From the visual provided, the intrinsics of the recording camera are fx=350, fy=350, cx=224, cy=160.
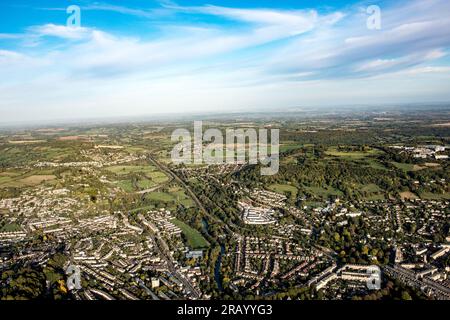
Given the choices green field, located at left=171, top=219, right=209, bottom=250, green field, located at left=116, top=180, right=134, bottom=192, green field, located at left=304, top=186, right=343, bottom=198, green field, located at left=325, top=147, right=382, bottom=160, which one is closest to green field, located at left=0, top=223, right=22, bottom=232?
green field, located at left=116, top=180, right=134, bottom=192

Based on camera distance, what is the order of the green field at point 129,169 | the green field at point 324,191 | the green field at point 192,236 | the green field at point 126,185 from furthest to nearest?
Answer: 1. the green field at point 129,169
2. the green field at point 126,185
3. the green field at point 324,191
4. the green field at point 192,236

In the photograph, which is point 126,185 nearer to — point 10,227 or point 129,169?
point 129,169

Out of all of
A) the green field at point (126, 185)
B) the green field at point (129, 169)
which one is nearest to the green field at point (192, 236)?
the green field at point (126, 185)

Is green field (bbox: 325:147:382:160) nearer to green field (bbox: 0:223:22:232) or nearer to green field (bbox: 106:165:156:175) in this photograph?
green field (bbox: 106:165:156:175)

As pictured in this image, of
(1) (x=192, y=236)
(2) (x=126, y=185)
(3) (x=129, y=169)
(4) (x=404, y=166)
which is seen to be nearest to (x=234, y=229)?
(1) (x=192, y=236)

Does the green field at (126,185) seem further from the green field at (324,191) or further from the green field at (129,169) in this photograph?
the green field at (324,191)

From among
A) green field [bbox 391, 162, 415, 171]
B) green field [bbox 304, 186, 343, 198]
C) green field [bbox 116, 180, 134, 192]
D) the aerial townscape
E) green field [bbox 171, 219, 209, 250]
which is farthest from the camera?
green field [bbox 391, 162, 415, 171]
